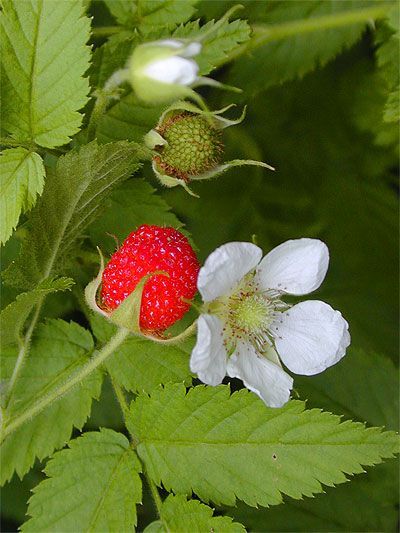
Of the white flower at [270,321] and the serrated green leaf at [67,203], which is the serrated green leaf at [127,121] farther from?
the white flower at [270,321]

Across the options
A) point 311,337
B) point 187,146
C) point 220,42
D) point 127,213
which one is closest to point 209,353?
point 311,337

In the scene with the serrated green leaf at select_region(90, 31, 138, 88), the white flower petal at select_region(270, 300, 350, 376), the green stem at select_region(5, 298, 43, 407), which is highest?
the serrated green leaf at select_region(90, 31, 138, 88)

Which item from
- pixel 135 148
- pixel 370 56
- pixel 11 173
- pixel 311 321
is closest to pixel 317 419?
pixel 311 321

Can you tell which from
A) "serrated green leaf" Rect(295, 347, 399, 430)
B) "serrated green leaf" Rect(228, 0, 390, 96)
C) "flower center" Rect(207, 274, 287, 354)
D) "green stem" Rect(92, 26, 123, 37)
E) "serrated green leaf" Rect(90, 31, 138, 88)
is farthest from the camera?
"serrated green leaf" Rect(228, 0, 390, 96)

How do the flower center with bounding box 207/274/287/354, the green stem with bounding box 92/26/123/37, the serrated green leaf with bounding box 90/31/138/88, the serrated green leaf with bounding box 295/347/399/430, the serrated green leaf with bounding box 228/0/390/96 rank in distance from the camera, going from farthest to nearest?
1. the serrated green leaf with bounding box 228/0/390/96
2. the serrated green leaf with bounding box 295/347/399/430
3. the green stem with bounding box 92/26/123/37
4. the serrated green leaf with bounding box 90/31/138/88
5. the flower center with bounding box 207/274/287/354

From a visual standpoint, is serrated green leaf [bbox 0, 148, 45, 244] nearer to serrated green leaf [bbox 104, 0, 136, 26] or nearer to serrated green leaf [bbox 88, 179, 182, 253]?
serrated green leaf [bbox 88, 179, 182, 253]

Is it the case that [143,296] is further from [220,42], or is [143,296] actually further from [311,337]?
[220,42]

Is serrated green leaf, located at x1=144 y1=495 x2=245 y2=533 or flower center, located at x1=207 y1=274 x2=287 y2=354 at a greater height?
flower center, located at x1=207 y1=274 x2=287 y2=354

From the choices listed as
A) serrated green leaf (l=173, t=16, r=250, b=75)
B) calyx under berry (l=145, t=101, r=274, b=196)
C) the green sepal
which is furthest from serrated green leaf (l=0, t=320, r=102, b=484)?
serrated green leaf (l=173, t=16, r=250, b=75)

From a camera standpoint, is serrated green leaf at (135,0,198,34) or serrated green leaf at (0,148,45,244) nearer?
serrated green leaf at (0,148,45,244)
